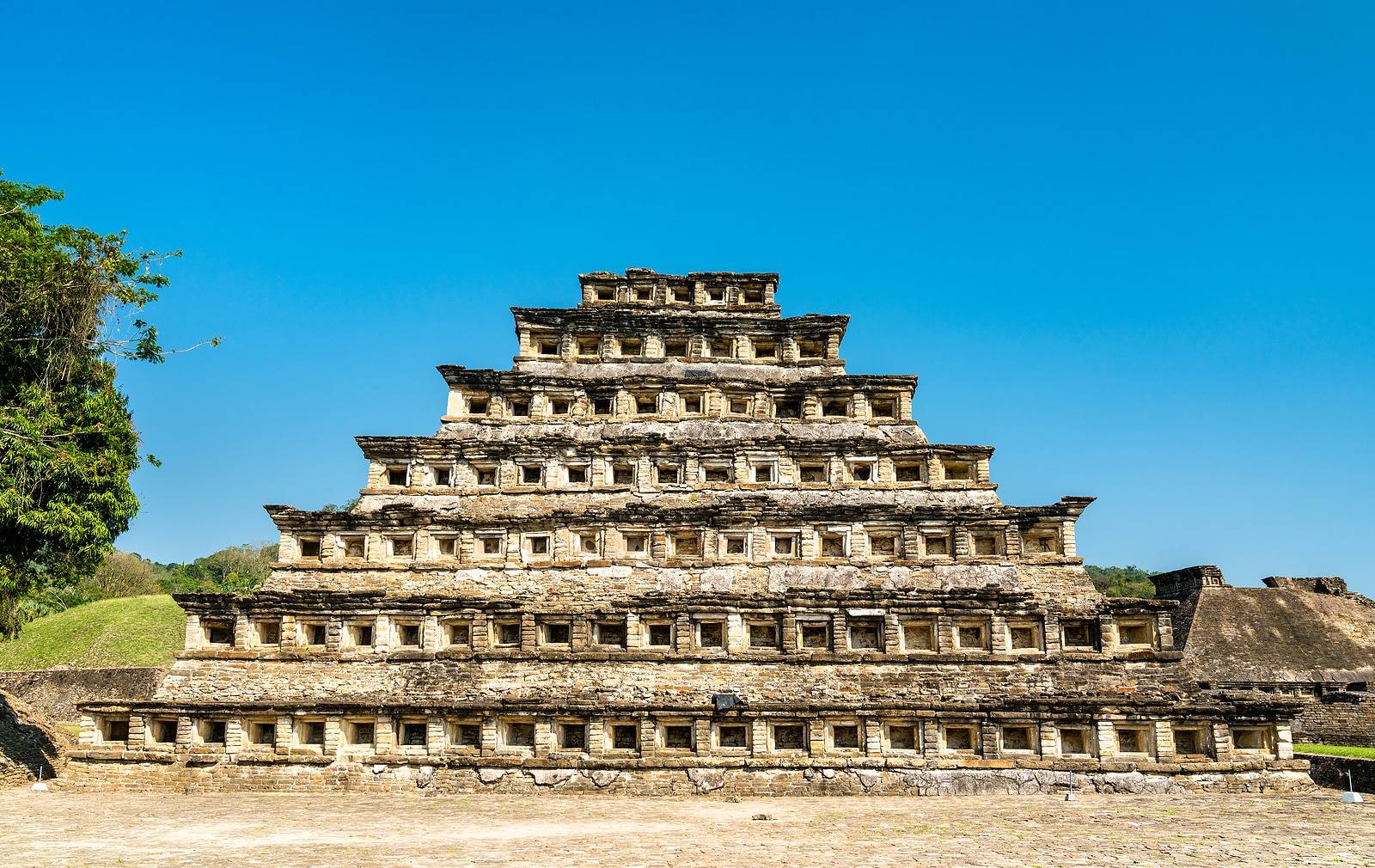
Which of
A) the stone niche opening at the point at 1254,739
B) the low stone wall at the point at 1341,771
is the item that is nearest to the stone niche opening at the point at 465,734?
the stone niche opening at the point at 1254,739

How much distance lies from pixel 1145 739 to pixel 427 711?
60.4 feet

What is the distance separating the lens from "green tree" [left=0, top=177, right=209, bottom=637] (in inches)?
900

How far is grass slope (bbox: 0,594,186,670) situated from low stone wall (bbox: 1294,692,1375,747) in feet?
156

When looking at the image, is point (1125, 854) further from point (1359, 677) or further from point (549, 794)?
point (1359, 677)

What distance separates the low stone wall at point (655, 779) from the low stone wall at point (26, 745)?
7.76 feet

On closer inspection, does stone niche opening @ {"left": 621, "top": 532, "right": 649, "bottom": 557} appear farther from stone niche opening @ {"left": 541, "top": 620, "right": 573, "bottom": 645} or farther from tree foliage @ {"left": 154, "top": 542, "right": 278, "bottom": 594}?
tree foliage @ {"left": 154, "top": 542, "right": 278, "bottom": 594}

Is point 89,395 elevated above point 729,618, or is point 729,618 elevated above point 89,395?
point 89,395

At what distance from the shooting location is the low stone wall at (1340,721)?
2930 centimetres

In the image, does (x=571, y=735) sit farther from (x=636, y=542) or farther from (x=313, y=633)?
(x=313, y=633)

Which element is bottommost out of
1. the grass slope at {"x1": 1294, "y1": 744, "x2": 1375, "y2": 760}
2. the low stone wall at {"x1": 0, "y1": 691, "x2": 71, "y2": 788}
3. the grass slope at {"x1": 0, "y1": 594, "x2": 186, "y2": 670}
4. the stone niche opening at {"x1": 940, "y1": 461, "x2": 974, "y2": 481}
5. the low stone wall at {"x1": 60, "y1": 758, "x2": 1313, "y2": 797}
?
the grass slope at {"x1": 1294, "y1": 744, "x2": 1375, "y2": 760}

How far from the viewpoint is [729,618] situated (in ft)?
80.6

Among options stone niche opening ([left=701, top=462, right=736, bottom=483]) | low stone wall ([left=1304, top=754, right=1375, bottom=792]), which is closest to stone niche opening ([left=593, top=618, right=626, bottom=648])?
stone niche opening ([left=701, top=462, right=736, bottom=483])

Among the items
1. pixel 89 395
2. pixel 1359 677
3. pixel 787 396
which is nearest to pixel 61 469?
pixel 89 395

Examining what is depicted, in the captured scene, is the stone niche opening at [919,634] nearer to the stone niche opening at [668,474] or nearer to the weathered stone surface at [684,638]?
the weathered stone surface at [684,638]
